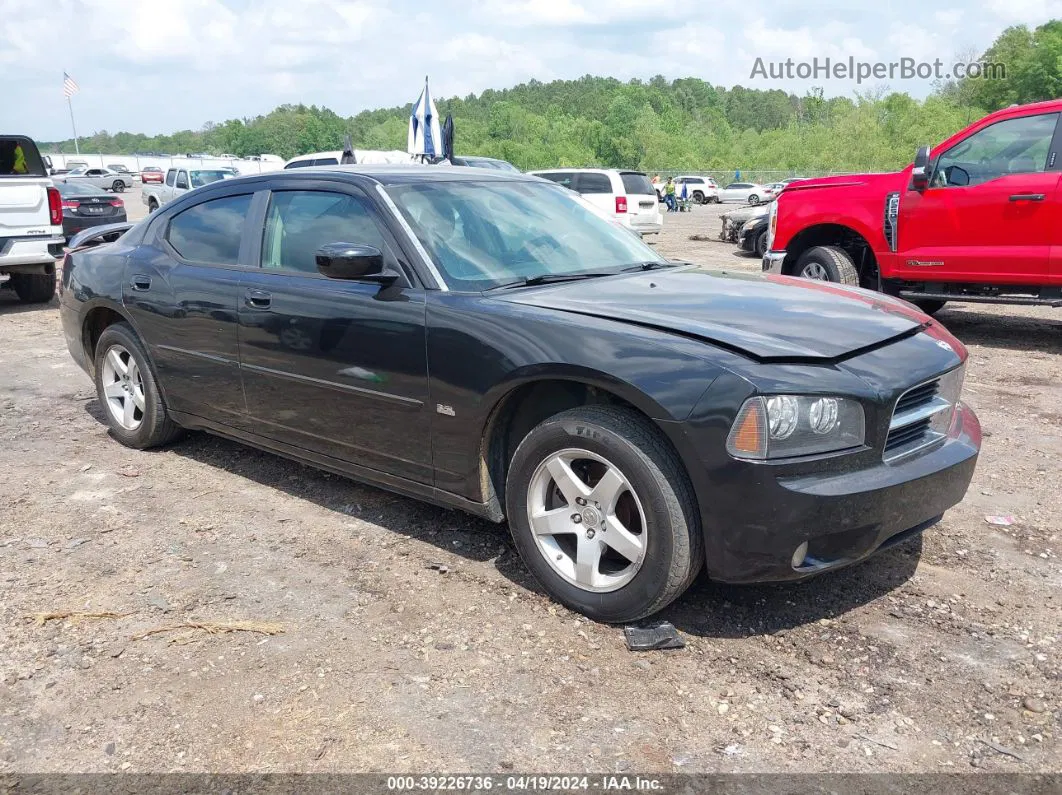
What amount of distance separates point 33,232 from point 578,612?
964cm

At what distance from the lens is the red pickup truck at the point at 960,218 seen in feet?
25.2

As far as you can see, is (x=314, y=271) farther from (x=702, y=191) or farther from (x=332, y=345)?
(x=702, y=191)

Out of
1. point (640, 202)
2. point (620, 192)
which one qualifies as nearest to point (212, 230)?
point (620, 192)

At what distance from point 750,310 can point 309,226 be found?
2.07 metres

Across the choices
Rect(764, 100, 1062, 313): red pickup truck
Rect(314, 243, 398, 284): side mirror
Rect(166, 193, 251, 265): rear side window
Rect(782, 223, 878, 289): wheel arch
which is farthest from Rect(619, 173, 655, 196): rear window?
Rect(314, 243, 398, 284): side mirror

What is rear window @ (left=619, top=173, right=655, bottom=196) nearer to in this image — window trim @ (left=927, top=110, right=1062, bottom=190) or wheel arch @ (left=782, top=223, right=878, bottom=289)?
wheel arch @ (left=782, top=223, right=878, bottom=289)

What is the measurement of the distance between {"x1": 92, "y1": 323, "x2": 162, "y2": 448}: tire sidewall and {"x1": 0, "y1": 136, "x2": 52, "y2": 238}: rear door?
6.01 m

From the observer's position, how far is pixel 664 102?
138m

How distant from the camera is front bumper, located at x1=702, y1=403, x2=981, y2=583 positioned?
2.81m

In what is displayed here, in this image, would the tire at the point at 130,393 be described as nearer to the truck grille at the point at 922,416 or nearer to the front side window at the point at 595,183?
the truck grille at the point at 922,416

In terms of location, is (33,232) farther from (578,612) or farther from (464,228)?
(578,612)

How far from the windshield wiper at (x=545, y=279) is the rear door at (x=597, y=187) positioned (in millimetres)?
16022

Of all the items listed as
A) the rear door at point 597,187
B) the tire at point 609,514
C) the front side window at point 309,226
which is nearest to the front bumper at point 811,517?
the tire at point 609,514

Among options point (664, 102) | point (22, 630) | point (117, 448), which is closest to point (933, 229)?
point (117, 448)
